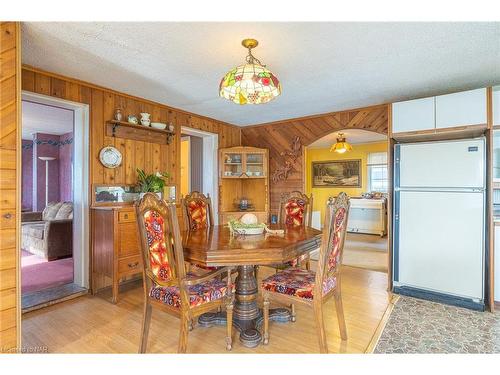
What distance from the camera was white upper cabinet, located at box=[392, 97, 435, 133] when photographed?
287 centimetres

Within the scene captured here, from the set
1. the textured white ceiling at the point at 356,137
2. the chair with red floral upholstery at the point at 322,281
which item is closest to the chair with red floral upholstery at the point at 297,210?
the chair with red floral upholstery at the point at 322,281

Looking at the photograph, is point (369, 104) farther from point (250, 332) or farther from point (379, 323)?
point (250, 332)

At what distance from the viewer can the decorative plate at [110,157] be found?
3.10 metres

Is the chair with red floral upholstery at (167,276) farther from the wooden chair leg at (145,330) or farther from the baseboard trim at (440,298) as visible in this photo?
the baseboard trim at (440,298)

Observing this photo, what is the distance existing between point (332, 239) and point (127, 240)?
2.12 m

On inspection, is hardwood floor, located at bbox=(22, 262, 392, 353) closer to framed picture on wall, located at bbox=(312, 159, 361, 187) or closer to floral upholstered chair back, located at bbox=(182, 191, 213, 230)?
floral upholstered chair back, located at bbox=(182, 191, 213, 230)

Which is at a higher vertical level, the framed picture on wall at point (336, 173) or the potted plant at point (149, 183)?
the framed picture on wall at point (336, 173)

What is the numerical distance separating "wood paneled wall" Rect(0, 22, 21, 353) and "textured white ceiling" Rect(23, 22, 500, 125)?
1.13ft

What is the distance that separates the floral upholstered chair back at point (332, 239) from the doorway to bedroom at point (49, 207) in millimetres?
2155

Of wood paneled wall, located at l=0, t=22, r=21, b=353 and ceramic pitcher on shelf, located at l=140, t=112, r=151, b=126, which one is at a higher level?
ceramic pitcher on shelf, located at l=140, t=112, r=151, b=126

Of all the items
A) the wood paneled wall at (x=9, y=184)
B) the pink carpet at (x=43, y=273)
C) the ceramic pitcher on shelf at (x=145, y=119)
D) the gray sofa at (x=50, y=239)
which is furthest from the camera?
the gray sofa at (x=50, y=239)

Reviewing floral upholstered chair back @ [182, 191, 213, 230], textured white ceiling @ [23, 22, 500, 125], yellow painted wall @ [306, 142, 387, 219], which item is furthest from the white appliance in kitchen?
yellow painted wall @ [306, 142, 387, 219]
